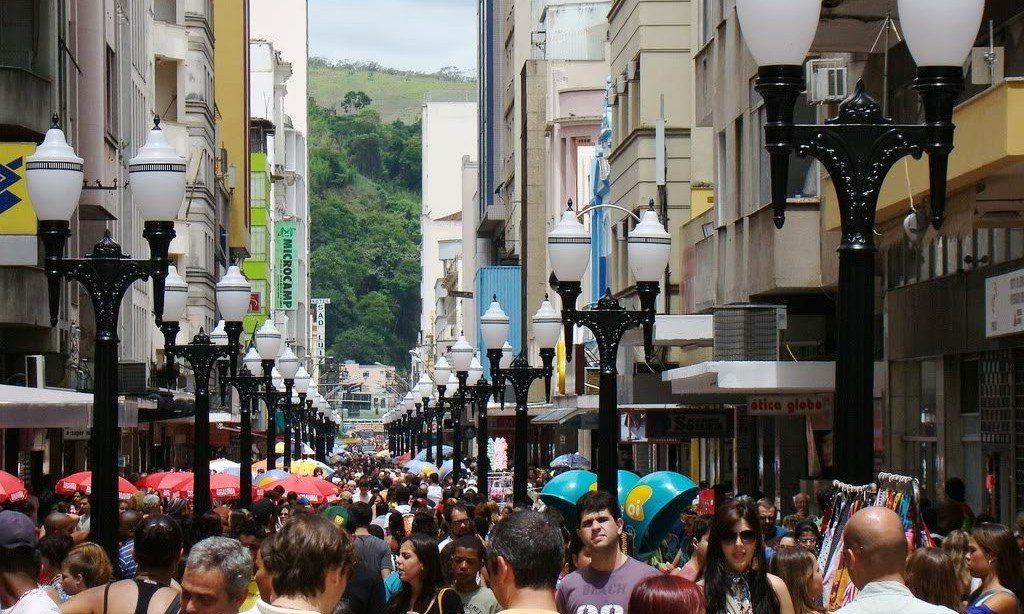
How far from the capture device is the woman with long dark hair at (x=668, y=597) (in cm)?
639

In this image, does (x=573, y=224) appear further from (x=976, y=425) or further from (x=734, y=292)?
(x=734, y=292)

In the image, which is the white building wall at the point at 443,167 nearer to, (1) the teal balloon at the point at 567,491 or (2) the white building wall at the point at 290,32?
(2) the white building wall at the point at 290,32

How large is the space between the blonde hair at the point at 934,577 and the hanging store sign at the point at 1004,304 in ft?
29.7

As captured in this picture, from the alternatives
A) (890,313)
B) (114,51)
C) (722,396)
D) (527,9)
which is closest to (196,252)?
(527,9)

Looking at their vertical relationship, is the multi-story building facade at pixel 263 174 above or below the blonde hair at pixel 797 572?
above

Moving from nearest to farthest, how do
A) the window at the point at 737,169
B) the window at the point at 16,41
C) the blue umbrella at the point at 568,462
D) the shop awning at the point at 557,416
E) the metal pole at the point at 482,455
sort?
the window at the point at 737,169
the window at the point at 16,41
the metal pole at the point at 482,455
the blue umbrella at the point at 568,462
the shop awning at the point at 557,416

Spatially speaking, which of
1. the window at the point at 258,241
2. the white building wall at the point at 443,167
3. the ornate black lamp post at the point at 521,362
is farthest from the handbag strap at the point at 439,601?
the white building wall at the point at 443,167

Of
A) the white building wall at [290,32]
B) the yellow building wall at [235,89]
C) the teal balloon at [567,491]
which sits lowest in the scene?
the teal balloon at [567,491]

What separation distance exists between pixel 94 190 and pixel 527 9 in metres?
44.8

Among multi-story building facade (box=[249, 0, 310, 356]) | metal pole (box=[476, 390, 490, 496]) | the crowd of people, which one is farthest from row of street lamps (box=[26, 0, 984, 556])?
multi-story building facade (box=[249, 0, 310, 356])

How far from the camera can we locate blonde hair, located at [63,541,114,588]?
10.1 metres

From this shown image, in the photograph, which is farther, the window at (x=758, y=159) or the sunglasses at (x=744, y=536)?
the window at (x=758, y=159)

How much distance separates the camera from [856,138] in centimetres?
984

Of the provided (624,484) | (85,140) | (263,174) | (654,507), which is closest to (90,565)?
(654,507)
